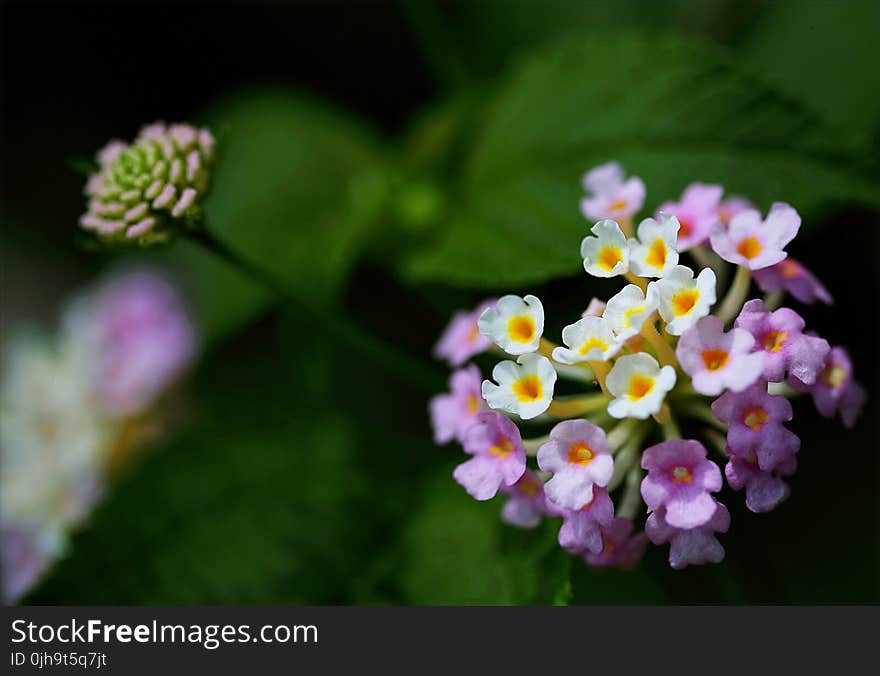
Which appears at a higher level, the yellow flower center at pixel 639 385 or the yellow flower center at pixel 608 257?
the yellow flower center at pixel 608 257

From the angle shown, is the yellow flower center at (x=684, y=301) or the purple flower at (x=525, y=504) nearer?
the yellow flower center at (x=684, y=301)

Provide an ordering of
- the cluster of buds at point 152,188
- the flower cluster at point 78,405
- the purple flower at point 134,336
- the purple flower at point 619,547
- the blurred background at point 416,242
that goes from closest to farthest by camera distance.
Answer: the purple flower at point 619,547 → the cluster of buds at point 152,188 → the blurred background at point 416,242 → the flower cluster at point 78,405 → the purple flower at point 134,336

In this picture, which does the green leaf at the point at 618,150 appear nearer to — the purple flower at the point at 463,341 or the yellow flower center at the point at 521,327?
the purple flower at the point at 463,341

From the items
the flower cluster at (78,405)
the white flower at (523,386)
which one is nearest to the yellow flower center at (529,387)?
the white flower at (523,386)

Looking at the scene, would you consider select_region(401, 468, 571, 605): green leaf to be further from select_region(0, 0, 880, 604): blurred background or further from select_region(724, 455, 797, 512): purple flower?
select_region(724, 455, 797, 512): purple flower

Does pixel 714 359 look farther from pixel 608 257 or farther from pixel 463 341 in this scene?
pixel 463 341

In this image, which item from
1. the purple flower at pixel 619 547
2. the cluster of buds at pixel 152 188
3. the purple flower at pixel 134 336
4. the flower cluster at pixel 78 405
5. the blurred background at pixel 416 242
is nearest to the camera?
the purple flower at pixel 619 547

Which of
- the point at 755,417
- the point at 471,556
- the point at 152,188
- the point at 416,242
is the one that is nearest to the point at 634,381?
the point at 755,417

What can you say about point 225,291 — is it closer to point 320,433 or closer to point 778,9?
point 320,433
